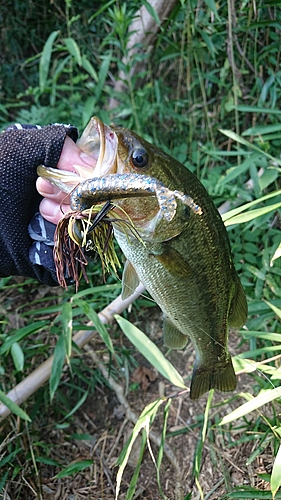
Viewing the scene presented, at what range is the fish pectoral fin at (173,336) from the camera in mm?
1639

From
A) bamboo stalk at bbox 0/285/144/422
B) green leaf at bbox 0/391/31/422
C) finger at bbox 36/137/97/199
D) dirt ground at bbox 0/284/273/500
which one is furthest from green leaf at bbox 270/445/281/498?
finger at bbox 36/137/97/199

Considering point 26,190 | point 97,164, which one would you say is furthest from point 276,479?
point 26,190

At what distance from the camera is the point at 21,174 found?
1.50 m

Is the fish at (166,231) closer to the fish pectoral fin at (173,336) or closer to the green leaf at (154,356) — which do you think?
the fish pectoral fin at (173,336)

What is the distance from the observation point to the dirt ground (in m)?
2.01

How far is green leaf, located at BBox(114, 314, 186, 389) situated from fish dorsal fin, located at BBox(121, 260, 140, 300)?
1.31ft

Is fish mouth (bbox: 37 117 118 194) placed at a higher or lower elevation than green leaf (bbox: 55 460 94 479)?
higher

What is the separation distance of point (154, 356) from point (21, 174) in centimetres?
83

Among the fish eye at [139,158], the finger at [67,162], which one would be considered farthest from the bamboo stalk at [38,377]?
the fish eye at [139,158]

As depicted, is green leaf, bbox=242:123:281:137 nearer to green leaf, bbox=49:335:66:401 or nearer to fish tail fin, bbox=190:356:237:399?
fish tail fin, bbox=190:356:237:399

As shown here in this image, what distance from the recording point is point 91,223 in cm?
116

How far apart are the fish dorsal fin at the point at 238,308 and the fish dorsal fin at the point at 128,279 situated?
320mm

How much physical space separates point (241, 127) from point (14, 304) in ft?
5.75

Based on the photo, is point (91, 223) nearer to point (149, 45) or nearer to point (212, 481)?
point (212, 481)
